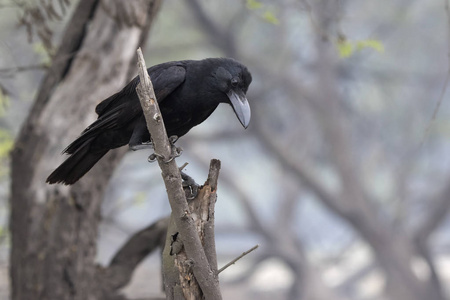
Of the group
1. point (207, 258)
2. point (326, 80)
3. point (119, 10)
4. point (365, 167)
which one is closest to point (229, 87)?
point (207, 258)

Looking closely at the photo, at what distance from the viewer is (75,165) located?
254 centimetres

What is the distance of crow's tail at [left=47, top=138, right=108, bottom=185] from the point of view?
2512mm

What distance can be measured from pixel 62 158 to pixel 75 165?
0.90 meters

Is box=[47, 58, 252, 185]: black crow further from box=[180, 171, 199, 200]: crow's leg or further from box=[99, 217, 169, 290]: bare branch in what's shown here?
box=[99, 217, 169, 290]: bare branch

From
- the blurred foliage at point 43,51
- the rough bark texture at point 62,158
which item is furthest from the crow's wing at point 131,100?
the blurred foliage at point 43,51

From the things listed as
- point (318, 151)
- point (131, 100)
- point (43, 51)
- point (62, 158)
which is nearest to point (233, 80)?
point (131, 100)

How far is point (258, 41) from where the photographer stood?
10461 millimetres

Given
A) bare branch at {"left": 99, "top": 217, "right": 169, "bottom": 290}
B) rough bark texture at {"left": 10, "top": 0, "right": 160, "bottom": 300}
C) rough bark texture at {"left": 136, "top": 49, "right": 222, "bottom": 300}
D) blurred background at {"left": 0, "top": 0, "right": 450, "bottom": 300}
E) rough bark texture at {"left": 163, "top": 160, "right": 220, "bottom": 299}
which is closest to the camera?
rough bark texture at {"left": 136, "top": 49, "right": 222, "bottom": 300}

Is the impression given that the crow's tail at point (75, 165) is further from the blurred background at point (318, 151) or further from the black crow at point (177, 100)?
the blurred background at point (318, 151)

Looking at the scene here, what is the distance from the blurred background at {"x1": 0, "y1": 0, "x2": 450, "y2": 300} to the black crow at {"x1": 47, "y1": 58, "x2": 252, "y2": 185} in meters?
6.26

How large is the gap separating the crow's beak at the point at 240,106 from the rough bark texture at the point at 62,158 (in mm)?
1361

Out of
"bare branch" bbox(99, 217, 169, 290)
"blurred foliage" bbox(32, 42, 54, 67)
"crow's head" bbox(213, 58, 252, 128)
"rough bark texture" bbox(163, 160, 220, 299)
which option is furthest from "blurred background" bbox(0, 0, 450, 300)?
"rough bark texture" bbox(163, 160, 220, 299)

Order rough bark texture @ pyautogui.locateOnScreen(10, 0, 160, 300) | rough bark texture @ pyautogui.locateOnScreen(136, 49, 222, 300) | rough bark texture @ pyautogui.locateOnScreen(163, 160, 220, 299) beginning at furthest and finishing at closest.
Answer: rough bark texture @ pyautogui.locateOnScreen(10, 0, 160, 300), rough bark texture @ pyautogui.locateOnScreen(163, 160, 220, 299), rough bark texture @ pyautogui.locateOnScreen(136, 49, 222, 300)

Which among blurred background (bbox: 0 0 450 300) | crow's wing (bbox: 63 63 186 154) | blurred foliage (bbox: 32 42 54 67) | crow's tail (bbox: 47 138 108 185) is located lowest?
crow's tail (bbox: 47 138 108 185)
